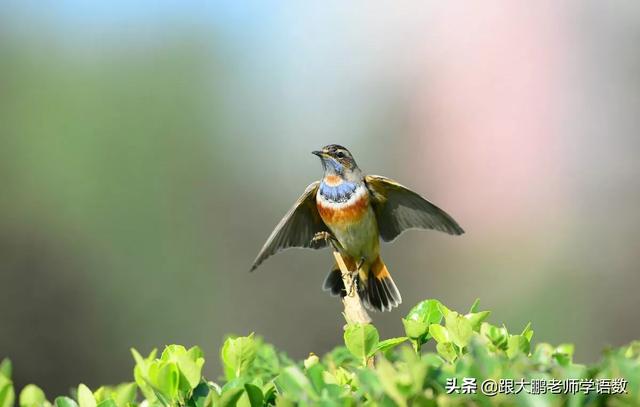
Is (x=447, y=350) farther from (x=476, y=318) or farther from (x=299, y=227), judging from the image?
(x=299, y=227)

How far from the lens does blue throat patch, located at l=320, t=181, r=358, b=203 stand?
308cm

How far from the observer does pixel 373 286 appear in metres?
3.15

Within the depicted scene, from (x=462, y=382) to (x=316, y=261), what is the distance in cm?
688

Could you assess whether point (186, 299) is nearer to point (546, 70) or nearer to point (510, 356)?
point (546, 70)

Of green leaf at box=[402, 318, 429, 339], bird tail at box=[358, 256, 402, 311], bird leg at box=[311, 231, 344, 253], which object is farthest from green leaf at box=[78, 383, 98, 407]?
bird tail at box=[358, 256, 402, 311]

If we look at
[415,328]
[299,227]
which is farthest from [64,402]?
[299,227]

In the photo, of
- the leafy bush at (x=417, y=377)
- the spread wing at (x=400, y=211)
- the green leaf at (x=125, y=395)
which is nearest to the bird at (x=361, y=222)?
the spread wing at (x=400, y=211)

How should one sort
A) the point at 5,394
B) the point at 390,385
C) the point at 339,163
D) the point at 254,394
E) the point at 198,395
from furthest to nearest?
the point at 339,163, the point at 5,394, the point at 198,395, the point at 254,394, the point at 390,385

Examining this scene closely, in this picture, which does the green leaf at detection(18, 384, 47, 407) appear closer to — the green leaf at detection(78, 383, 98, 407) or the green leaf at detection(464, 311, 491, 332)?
the green leaf at detection(78, 383, 98, 407)

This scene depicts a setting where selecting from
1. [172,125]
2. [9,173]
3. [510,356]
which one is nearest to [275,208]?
[172,125]

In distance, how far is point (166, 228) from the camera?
29.9ft

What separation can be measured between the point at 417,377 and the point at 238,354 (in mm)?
586

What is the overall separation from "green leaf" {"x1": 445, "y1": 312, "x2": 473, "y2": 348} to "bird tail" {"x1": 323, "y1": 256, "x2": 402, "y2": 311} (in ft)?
4.28

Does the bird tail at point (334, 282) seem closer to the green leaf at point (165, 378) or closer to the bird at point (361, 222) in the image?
the bird at point (361, 222)
